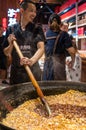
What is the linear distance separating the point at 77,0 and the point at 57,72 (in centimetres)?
628

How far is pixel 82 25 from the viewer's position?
9.04 meters

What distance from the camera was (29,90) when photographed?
2.33 m

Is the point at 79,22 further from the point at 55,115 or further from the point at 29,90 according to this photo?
the point at 55,115

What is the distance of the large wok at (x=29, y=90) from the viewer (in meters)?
2.08

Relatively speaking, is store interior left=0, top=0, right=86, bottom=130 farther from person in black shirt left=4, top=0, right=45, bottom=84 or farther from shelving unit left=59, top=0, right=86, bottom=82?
shelving unit left=59, top=0, right=86, bottom=82

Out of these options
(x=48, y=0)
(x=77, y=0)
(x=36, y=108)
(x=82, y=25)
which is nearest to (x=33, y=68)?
(x=36, y=108)

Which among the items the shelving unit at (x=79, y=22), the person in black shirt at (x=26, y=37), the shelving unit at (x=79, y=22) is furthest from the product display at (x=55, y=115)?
the shelving unit at (x=79, y=22)

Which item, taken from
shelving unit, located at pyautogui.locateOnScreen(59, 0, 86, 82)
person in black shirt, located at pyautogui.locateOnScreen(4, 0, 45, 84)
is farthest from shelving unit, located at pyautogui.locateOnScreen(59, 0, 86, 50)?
person in black shirt, located at pyautogui.locateOnScreen(4, 0, 45, 84)

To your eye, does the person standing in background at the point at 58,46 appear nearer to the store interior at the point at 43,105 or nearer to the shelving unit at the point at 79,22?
the store interior at the point at 43,105

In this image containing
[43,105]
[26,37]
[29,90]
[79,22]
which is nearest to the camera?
[43,105]

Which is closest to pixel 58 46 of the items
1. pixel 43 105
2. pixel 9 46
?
pixel 9 46

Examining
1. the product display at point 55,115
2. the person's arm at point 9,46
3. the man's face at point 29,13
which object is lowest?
the product display at point 55,115

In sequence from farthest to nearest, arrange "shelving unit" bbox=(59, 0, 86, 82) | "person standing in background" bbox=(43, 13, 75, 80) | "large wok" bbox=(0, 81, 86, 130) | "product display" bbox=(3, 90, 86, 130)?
"shelving unit" bbox=(59, 0, 86, 82)
"person standing in background" bbox=(43, 13, 75, 80)
"large wok" bbox=(0, 81, 86, 130)
"product display" bbox=(3, 90, 86, 130)

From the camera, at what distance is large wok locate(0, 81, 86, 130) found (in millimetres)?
2080
